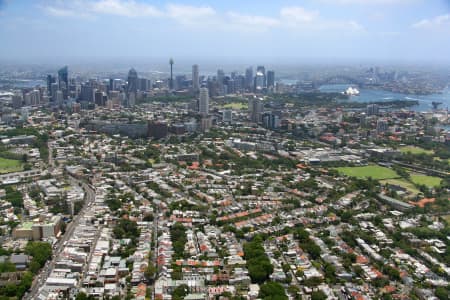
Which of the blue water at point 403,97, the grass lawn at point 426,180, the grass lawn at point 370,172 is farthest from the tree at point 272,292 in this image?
the blue water at point 403,97

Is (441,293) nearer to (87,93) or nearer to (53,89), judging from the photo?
(87,93)

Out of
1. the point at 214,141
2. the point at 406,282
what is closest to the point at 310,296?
the point at 406,282

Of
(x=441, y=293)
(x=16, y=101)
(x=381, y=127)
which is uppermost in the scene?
(x=16, y=101)

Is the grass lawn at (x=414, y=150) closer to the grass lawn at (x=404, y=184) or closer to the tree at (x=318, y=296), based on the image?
the grass lawn at (x=404, y=184)

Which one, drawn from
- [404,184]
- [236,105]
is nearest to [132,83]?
[236,105]

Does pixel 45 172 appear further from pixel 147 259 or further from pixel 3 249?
pixel 147 259

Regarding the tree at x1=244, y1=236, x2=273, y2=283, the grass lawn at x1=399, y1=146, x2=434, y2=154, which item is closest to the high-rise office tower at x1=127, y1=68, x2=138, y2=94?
the grass lawn at x1=399, y1=146, x2=434, y2=154
